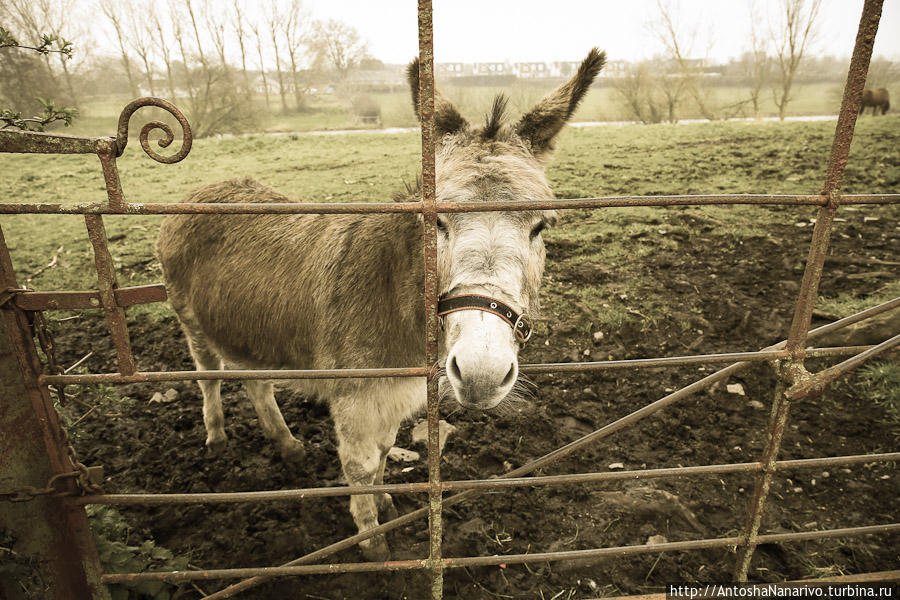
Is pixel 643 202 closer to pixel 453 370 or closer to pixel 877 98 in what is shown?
pixel 453 370

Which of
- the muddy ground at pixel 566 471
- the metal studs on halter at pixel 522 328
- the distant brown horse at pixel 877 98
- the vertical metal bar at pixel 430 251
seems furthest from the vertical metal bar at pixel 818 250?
the distant brown horse at pixel 877 98

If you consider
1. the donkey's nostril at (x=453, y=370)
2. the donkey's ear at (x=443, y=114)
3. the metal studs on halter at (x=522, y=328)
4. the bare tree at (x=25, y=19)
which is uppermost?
the bare tree at (x=25, y=19)

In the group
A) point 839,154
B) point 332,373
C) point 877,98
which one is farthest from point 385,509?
point 877,98

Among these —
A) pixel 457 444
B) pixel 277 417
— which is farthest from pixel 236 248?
pixel 457 444

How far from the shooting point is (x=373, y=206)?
1452 millimetres

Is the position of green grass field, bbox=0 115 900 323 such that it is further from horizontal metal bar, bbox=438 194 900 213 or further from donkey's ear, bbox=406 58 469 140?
horizontal metal bar, bbox=438 194 900 213

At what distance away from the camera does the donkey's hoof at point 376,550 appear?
2.63 m

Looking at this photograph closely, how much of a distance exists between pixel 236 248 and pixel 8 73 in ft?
4.68

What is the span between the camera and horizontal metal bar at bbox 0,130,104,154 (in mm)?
1367

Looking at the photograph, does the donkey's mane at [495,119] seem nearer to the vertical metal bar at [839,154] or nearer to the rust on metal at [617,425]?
the vertical metal bar at [839,154]

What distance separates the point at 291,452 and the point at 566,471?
1.93 m

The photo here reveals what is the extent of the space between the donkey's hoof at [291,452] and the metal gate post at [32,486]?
5.04 ft

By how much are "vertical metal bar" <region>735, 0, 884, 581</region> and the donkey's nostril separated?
44.5 inches

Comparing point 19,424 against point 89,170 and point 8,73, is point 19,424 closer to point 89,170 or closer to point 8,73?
point 8,73
